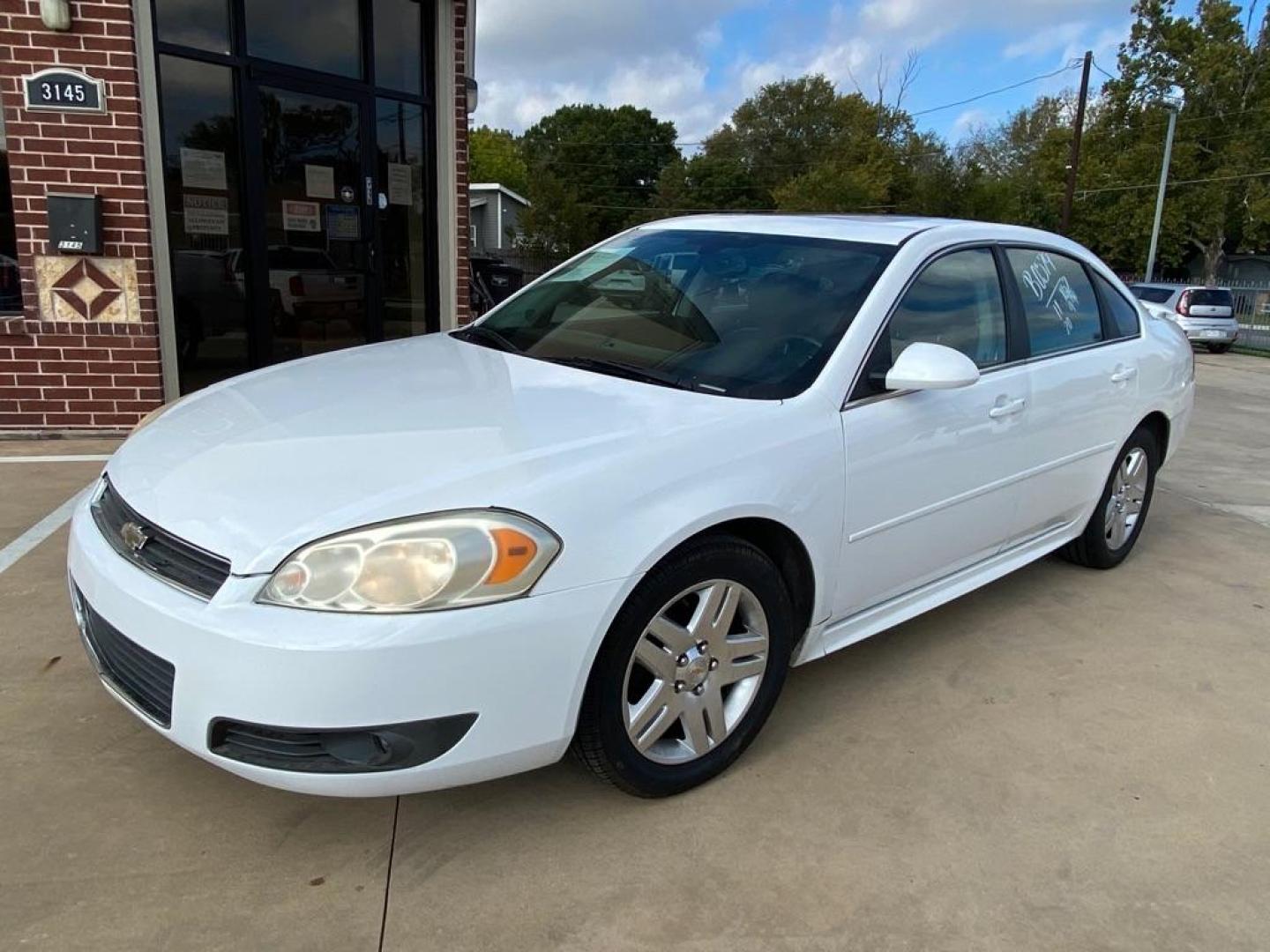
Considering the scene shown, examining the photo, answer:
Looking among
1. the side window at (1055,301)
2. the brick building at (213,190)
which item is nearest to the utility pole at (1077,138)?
the brick building at (213,190)

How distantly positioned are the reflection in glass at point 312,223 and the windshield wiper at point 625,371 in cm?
496

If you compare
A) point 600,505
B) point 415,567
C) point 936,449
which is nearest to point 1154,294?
point 936,449

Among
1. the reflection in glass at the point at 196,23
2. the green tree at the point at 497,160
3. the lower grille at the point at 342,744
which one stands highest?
the green tree at the point at 497,160

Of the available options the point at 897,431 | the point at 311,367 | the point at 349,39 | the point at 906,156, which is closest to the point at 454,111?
the point at 349,39

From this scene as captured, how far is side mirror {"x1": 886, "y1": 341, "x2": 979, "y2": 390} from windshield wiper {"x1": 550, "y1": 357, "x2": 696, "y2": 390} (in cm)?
63

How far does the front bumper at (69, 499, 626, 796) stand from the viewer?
2.04 metres

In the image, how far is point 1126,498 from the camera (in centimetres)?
461

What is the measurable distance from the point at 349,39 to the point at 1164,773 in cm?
751

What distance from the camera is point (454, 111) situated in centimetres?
801

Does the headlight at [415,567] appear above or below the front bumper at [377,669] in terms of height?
above

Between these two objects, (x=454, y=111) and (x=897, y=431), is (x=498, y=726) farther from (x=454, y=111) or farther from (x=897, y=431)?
(x=454, y=111)

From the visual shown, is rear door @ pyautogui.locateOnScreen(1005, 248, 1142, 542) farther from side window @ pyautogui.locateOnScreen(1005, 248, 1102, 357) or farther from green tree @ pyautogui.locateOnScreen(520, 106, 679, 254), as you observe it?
green tree @ pyautogui.locateOnScreen(520, 106, 679, 254)

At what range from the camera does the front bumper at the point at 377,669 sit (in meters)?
2.04

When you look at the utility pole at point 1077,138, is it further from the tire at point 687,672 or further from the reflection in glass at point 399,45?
the tire at point 687,672
